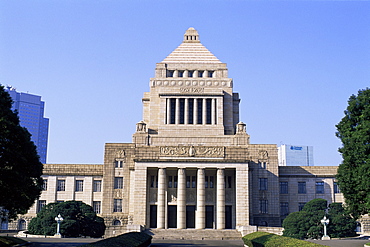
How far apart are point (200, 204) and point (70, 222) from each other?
1461 centimetres

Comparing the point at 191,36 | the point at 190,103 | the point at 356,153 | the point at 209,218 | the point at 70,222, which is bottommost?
the point at 70,222

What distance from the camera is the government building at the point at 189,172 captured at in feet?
185

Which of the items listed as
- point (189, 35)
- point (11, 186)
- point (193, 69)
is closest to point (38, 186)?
point (11, 186)

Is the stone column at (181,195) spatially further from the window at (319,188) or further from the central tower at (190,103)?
the window at (319,188)

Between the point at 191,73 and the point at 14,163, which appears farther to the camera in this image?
the point at 191,73

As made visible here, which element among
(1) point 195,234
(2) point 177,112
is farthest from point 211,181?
(2) point 177,112

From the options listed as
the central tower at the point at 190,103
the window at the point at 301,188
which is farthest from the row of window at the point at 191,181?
the window at the point at 301,188

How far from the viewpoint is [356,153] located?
108ft

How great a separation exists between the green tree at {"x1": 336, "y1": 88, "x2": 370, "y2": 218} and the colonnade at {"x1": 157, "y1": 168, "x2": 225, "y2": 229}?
22.5 metres

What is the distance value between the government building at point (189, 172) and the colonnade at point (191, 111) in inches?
5.4

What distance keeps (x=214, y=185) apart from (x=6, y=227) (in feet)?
96.6

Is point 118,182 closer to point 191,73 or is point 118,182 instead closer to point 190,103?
point 190,103

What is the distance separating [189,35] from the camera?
7762cm

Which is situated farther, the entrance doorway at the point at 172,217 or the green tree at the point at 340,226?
the entrance doorway at the point at 172,217
